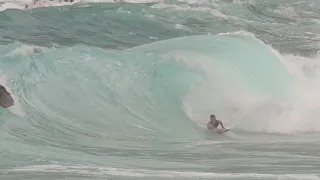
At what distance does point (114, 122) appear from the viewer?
44.4 ft

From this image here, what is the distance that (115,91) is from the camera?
14953 mm

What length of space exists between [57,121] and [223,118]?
357 cm

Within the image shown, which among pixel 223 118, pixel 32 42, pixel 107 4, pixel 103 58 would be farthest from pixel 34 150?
pixel 107 4

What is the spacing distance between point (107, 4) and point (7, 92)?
33.9 m

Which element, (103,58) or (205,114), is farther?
(103,58)

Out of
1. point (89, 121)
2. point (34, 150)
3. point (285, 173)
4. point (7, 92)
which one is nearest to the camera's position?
point (285, 173)

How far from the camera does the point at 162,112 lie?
14406 millimetres

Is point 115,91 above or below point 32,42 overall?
above

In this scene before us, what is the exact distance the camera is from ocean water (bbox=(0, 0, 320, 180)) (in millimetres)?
9844

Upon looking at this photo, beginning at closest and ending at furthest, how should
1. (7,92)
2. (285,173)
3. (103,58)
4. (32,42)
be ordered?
(285,173), (7,92), (103,58), (32,42)

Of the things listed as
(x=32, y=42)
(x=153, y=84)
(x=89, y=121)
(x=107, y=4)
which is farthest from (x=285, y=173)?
(x=107, y=4)

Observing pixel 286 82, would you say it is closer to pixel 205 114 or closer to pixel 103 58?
pixel 205 114

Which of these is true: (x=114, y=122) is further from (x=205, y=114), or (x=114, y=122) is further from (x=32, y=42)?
(x=32, y=42)

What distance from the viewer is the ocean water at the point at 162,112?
9844 millimetres
